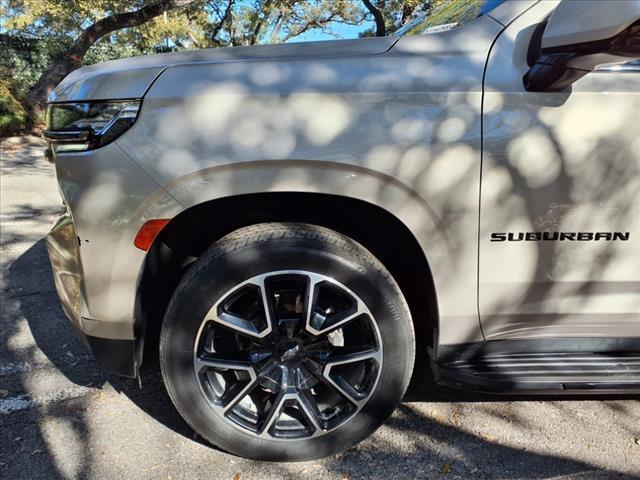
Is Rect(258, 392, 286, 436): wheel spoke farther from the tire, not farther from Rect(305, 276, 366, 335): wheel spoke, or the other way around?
Rect(305, 276, 366, 335): wheel spoke

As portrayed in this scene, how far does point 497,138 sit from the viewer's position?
1.77 meters

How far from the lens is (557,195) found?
182cm

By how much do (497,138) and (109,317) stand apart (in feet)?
5.48

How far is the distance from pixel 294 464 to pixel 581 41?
194 cm

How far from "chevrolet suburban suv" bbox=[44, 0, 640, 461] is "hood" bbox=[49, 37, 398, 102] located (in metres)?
0.01

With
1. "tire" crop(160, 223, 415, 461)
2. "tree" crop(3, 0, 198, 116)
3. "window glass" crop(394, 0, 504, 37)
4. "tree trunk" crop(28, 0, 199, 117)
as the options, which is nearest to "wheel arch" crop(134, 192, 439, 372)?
"tire" crop(160, 223, 415, 461)

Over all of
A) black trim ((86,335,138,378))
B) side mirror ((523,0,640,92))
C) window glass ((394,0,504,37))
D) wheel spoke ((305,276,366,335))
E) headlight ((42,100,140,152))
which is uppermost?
window glass ((394,0,504,37))

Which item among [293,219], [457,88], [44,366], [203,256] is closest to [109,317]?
[203,256]

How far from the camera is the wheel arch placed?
1.99 m

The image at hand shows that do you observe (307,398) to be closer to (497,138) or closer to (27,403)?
(497,138)

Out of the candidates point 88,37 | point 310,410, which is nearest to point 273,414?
point 310,410

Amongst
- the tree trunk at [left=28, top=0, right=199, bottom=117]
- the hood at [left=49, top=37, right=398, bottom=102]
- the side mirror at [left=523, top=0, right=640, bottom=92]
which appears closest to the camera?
the side mirror at [left=523, top=0, right=640, bottom=92]

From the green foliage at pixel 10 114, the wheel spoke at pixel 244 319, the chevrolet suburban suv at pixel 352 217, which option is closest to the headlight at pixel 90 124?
the chevrolet suburban suv at pixel 352 217

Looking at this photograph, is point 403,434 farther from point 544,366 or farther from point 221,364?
point 221,364
